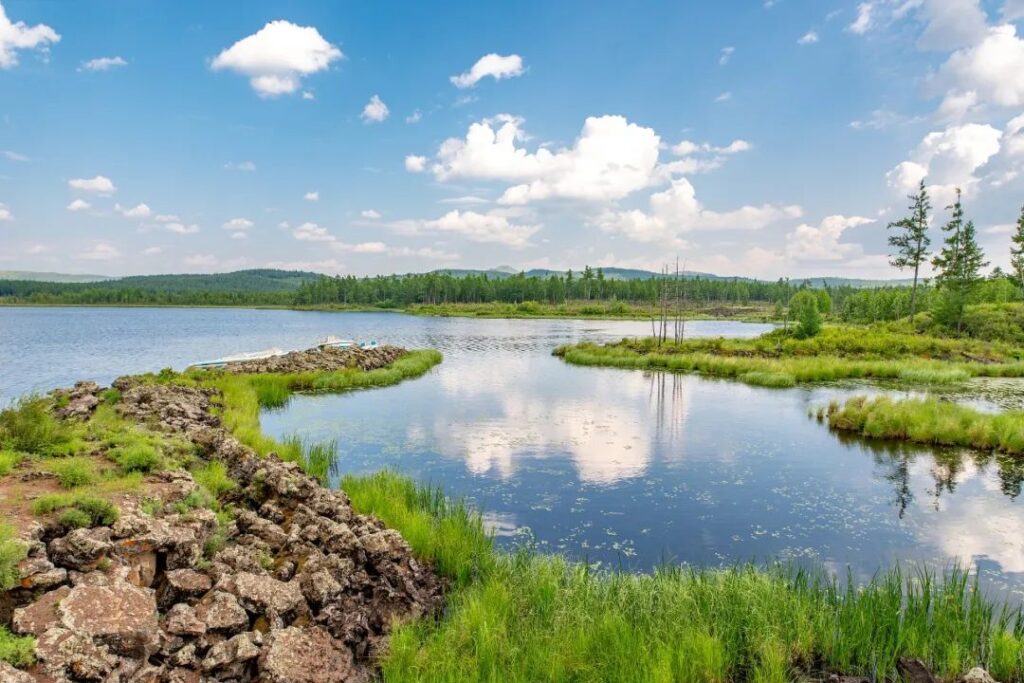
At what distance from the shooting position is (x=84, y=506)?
886 cm

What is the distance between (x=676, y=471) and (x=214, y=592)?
15231 mm

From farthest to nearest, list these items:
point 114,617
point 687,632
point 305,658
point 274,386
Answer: point 274,386 < point 687,632 < point 305,658 < point 114,617

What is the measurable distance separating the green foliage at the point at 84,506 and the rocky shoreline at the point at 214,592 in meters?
0.34

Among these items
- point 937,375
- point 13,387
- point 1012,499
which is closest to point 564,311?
point 937,375

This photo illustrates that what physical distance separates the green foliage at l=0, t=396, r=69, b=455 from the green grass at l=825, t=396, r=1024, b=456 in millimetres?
28294

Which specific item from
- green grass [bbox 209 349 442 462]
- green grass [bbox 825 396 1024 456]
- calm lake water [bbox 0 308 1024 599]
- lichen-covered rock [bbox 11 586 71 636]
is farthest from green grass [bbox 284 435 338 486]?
green grass [bbox 825 396 1024 456]

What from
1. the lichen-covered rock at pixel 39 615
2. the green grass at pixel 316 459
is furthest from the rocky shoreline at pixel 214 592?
the green grass at pixel 316 459

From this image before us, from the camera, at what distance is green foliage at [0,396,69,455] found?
1205 centimetres

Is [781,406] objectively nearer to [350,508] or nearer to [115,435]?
[350,508]

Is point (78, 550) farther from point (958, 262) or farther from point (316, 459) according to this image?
point (958, 262)

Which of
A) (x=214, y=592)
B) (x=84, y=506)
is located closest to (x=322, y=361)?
(x=84, y=506)

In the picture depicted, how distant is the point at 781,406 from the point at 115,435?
3060 centimetres

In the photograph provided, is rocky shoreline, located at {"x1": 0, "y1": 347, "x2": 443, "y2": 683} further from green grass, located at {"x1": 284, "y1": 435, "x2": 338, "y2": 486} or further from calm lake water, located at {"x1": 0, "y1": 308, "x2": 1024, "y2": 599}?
green grass, located at {"x1": 284, "y1": 435, "x2": 338, "y2": 486}

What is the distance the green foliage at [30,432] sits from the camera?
474 inches
